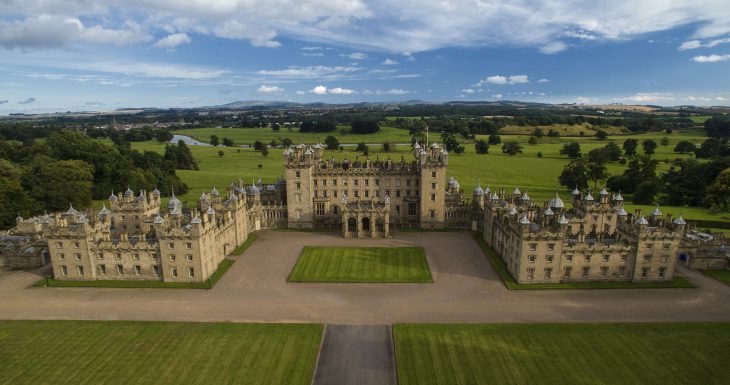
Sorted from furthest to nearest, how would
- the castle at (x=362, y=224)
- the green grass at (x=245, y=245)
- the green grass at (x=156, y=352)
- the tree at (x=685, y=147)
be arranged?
the tree at (x=685, y=147) → the green grass at (x=245, y=245) → the castle at (x=362, y=224) → the green grass at (x=156, y=352)

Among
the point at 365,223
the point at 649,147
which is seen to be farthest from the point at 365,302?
the point at 649,147

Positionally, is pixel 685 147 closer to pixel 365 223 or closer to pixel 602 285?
pixel 602 285

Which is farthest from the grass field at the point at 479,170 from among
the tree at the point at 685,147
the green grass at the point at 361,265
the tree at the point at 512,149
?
the green grass at the point at 361,265

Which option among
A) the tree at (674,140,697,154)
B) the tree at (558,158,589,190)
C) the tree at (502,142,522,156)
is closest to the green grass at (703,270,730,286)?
the tree at (558,158,589,190)

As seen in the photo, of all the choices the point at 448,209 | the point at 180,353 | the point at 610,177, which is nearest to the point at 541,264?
the point at 448,209

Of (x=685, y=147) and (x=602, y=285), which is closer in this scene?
(x=602, y=285)

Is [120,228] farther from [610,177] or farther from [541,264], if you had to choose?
[610,177]

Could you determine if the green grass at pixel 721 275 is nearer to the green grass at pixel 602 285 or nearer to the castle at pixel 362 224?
the castle at pixel 362 224
